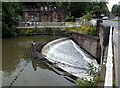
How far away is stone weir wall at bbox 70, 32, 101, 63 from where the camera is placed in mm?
24053

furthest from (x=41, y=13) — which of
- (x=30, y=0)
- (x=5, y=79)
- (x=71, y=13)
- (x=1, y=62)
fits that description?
(x=5, y=79)

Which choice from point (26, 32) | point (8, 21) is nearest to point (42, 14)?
point (26, 32)

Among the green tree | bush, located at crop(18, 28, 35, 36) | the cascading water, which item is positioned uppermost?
the green tree

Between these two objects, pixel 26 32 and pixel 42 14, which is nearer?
pixel 26 32

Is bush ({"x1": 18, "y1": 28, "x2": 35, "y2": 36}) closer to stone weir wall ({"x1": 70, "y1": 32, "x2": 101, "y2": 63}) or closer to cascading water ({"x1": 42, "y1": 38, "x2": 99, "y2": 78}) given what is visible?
stone weir wall ({"x1": 70, "y1": 32, "x2": 101, "y2": 63})

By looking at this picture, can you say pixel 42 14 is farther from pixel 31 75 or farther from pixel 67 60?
pixel 31 75

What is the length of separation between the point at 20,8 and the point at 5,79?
40430 mm

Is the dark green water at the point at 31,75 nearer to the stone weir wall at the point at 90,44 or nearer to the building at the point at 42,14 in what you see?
the stone weir wall at the point at 90,44

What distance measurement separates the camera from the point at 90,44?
26.2m

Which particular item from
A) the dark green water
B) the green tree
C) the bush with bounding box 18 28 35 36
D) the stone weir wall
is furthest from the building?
the dark green water

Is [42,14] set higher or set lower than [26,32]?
higher

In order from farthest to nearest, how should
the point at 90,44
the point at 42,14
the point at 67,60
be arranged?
1. the point at 42,14
2. the point at 90,44
3. the point at 67,60

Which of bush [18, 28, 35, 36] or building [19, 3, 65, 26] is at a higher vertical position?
building [19, 3, 65, 26]

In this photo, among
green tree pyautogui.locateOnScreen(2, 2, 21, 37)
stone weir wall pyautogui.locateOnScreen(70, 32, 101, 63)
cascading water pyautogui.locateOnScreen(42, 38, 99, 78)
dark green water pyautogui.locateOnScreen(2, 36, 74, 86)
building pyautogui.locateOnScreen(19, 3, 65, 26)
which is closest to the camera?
dark green water pyautogui.locateOnScreen(2, 36, 74, 86)
